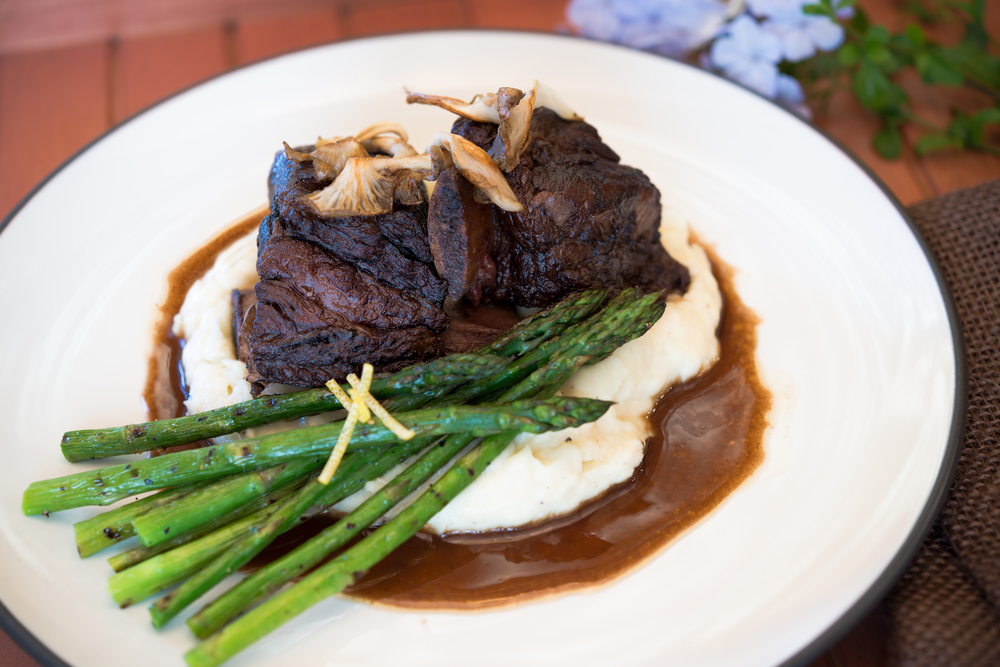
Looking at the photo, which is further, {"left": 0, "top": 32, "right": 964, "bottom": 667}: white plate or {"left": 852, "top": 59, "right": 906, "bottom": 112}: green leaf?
{"left": 852, "top": 59, "right": 906, "bottom": 112}: green leaf

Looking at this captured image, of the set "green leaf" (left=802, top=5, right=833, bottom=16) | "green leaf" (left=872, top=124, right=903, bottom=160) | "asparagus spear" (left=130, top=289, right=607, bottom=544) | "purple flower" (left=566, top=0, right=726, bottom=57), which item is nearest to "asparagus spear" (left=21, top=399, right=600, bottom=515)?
"asparagus spear" (left=130, top=289, right=607, bottom=544)

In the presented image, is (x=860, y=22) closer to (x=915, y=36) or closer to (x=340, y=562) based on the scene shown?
(x=915, y=36)

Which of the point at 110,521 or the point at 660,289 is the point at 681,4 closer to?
the point at 660,289

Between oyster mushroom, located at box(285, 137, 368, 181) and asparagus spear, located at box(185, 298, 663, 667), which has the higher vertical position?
oyster mushroom, located at box(285, 137, 368, 181)

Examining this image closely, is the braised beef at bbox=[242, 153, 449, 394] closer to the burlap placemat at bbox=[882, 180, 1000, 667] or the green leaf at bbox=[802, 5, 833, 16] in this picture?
the burlap placemat at bbox=[882, 180, 1000, 667]

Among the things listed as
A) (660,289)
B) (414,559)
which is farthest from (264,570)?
(660,289)

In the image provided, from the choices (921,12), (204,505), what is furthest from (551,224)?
(921,12)

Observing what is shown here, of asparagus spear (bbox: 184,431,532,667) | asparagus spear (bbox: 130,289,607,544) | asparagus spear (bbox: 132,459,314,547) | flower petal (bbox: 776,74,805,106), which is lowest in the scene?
asparagus spear (bbox: 184,431,532,667)
